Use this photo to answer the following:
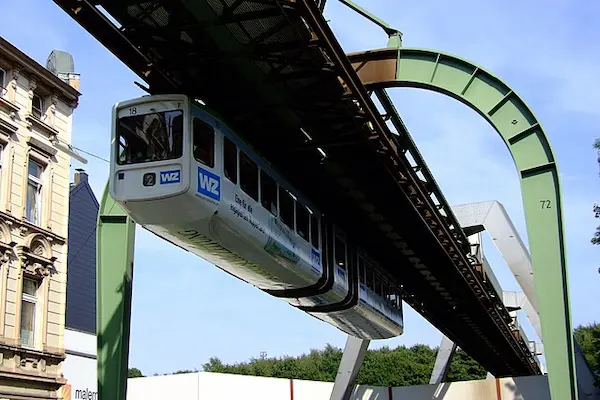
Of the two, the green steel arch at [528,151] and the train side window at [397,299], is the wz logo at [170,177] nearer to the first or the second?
the green steel arch at [528,151]

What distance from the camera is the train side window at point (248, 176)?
13.1 meters

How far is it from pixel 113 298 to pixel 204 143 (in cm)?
531

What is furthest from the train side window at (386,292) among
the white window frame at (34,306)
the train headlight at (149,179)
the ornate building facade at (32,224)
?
the train headlight at (149,179)

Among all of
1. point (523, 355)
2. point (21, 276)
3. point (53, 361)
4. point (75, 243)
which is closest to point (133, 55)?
point (21, 276)

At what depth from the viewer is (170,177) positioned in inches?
443

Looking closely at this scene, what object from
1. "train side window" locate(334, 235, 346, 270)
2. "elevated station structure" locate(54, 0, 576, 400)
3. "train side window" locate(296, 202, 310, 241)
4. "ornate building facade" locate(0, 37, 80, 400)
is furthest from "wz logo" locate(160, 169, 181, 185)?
"ornate building facade" locate(0, 37, 80, 400)

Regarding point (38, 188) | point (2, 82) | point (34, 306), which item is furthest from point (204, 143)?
point (38, 188)

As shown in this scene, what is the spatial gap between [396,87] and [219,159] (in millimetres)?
4360

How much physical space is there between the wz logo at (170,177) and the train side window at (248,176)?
189 centimetres

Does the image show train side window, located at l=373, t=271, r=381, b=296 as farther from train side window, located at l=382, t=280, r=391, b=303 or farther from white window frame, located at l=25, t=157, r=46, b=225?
white window frame, located at l=25, t=157, r=46, b=225

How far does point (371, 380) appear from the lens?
3164 inches

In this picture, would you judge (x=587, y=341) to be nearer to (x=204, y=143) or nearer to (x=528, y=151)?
(x=528, y=151)

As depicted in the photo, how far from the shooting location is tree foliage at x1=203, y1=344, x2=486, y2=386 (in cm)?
8069

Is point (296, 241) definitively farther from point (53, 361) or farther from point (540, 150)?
point (53, 361)
